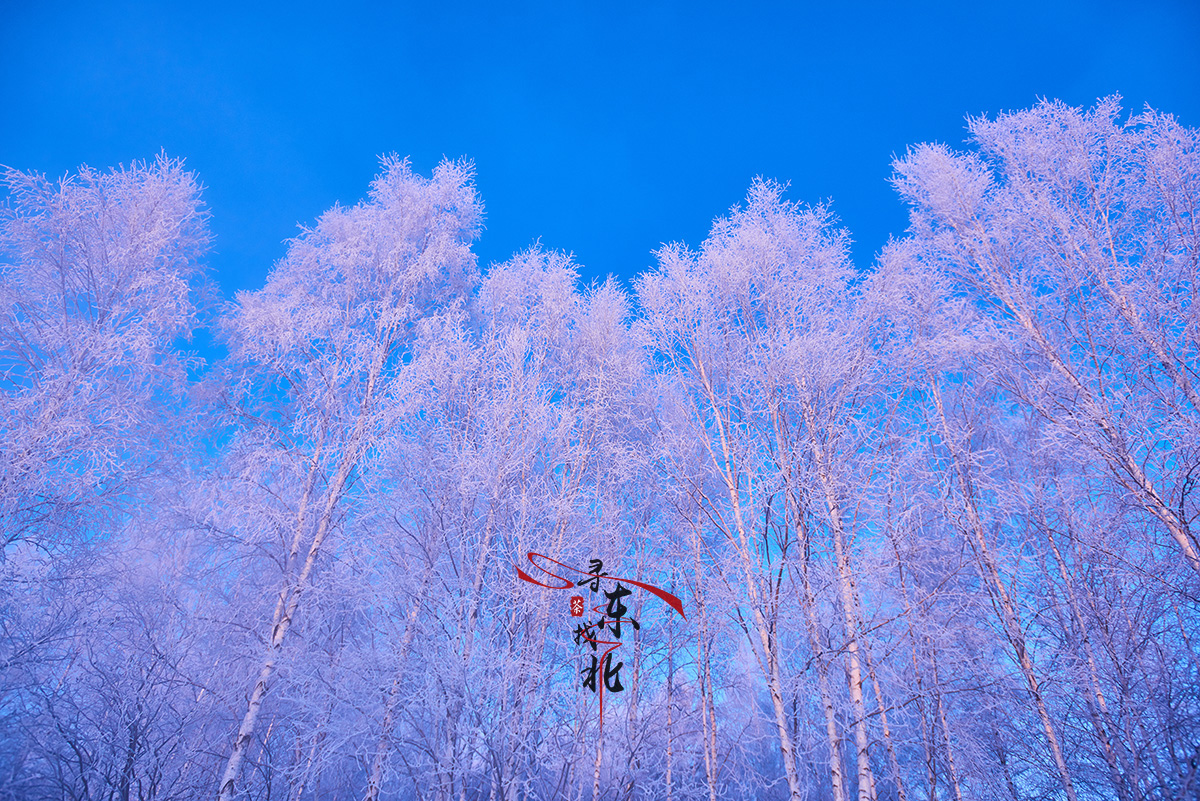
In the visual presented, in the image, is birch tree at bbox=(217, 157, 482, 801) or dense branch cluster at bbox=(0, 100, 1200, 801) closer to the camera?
dense branch cluster at bbox=(0, 100, 1200, 801)

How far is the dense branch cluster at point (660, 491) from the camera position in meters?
5.44

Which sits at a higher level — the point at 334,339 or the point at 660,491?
the point at 334,339

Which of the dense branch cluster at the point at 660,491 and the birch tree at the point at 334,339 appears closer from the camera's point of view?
the dense branch cluster at the point at 660,491

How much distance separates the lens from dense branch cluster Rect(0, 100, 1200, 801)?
17.8 ft

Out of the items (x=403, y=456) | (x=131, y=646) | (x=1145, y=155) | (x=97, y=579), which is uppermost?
(x=1145, y=155)

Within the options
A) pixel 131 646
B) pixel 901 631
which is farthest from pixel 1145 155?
pixel 131 646

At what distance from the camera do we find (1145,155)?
262 inches

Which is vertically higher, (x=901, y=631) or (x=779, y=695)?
(x=901, y=631)

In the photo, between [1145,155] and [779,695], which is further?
[1145,155]

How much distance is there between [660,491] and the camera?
7414 millimetres

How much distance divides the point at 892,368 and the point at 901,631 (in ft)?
10.4

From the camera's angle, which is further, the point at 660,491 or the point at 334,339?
the point at 334,339

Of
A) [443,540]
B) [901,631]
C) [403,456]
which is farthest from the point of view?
[403,456]

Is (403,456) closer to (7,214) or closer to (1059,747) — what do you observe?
(7,214)
